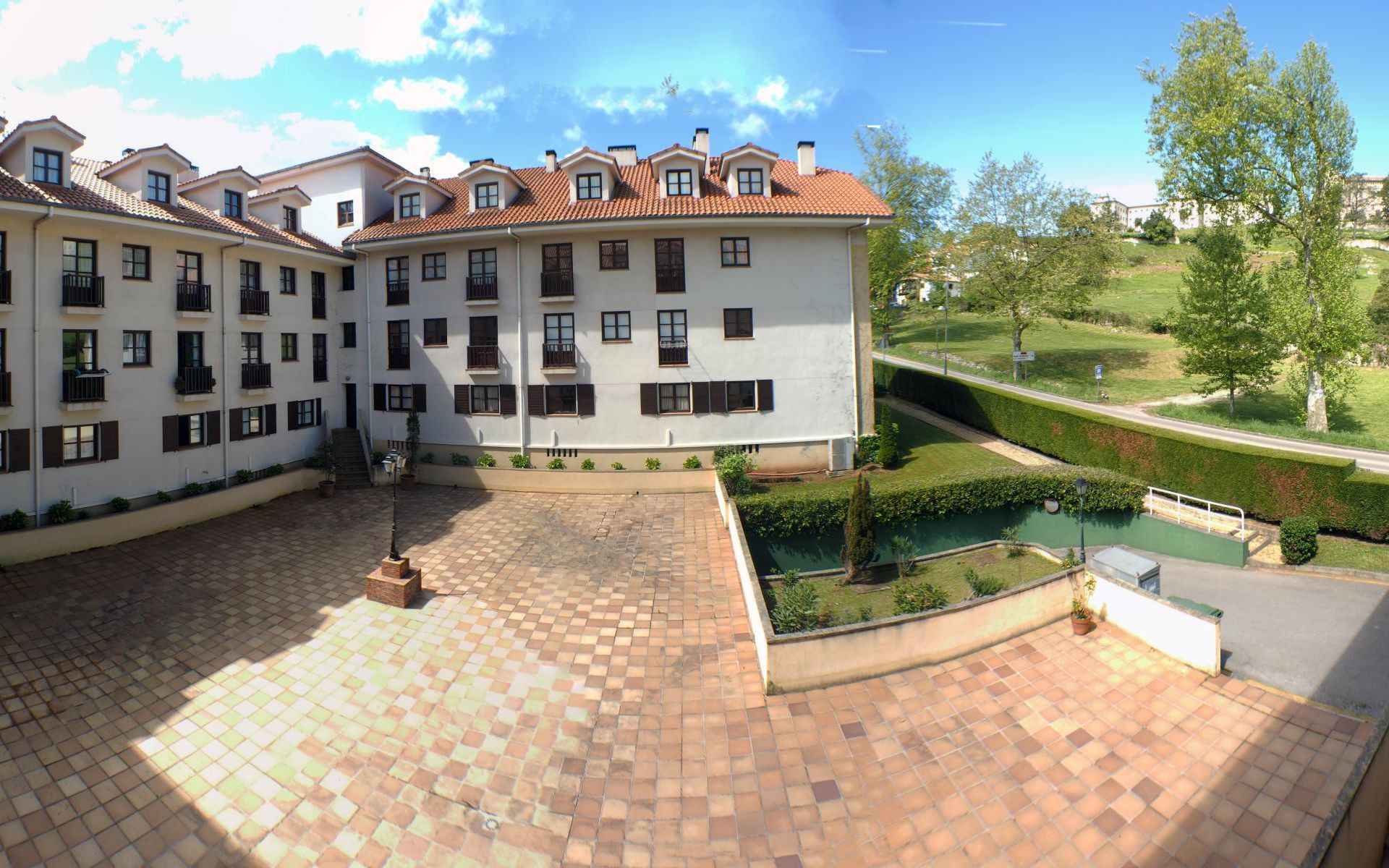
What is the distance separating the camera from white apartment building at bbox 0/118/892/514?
67.4 feet

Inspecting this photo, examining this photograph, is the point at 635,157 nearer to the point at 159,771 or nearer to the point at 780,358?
the point at 780,358

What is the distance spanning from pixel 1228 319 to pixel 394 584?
37.3 metres

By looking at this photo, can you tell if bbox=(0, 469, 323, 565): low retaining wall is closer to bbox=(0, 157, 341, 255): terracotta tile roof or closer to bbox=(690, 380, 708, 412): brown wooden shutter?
bbox=(0, 157, 341, 255): terracotta tile roof

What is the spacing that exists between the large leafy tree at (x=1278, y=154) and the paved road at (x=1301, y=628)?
54.0ft

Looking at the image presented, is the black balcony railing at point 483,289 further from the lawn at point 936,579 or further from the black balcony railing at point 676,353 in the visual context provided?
the lawn at point 936,579

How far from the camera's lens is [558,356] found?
23.8 meters

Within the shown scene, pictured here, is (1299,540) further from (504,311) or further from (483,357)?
(483,357)

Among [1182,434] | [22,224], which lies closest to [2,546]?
[22,224]

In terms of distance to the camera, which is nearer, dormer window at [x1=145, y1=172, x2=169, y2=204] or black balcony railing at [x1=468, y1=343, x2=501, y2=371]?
dormer window at [x1=145, y1=172, x2=169, y2=204]

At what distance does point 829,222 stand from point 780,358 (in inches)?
213

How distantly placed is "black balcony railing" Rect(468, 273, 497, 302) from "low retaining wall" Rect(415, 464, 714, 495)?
689 centimetres

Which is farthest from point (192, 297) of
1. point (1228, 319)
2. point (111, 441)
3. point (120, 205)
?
point (1228, 319)

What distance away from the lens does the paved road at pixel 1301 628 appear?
1090cm

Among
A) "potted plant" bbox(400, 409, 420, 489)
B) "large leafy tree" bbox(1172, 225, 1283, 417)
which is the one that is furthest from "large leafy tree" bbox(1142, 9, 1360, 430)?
"potted plant" bbox(400, 409, 420, 489)
